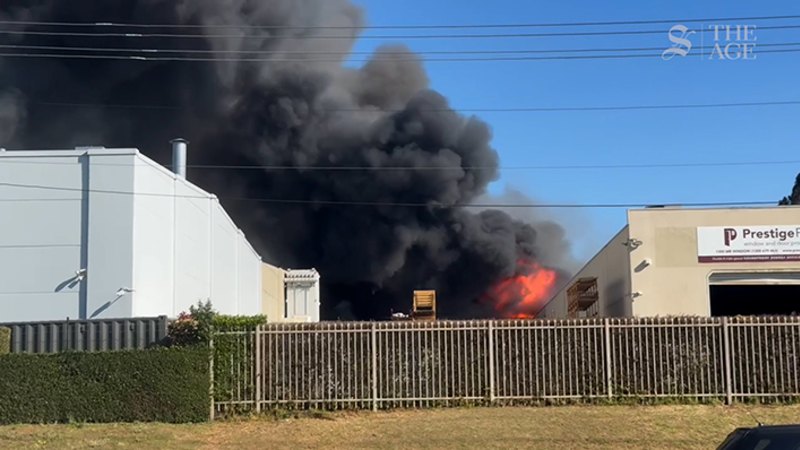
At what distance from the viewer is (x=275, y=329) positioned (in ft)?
51.3

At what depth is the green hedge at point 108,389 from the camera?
1489 centimetres

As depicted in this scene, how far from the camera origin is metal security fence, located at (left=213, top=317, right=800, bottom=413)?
1541 cm

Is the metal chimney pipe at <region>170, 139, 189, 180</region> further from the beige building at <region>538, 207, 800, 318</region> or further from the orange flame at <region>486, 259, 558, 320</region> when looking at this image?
the orange flame at <region>486, 259, 558, 320</region>

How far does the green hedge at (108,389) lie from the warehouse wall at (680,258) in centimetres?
1632

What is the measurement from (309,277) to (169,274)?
22.6 m

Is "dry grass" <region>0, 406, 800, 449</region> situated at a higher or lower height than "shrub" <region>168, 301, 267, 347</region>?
lower

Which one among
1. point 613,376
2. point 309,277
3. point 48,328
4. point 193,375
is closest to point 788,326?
point 613,376

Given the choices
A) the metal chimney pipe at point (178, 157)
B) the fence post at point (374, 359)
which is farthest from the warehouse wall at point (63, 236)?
the metal chimney pipe at point (178, 157)

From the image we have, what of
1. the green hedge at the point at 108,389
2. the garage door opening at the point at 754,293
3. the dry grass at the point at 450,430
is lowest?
the dry grass at the point at 450,430

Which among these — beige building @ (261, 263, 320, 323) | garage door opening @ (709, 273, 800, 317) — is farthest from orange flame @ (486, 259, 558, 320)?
garage door opening @ (709, 273, 800, 317)

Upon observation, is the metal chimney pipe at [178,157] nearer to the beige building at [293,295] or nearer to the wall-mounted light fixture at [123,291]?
the beige building at [293,295]

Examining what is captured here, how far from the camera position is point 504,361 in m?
15.6

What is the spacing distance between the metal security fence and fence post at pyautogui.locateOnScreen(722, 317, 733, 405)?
2 cm

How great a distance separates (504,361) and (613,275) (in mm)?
16747
